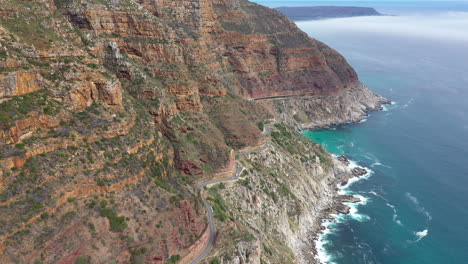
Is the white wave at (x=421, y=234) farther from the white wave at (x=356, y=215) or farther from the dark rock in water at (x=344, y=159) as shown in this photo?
the dark rock in water at (x=344, y=159)

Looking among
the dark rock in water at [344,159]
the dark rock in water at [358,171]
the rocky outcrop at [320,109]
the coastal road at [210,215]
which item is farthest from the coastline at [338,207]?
the rocky outcrop at [320,109]

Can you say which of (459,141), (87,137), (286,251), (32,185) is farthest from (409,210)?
(32,185)

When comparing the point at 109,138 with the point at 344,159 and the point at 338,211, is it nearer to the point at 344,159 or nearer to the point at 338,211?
the point at 338,211

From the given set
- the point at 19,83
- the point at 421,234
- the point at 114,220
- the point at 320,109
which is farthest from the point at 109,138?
the point at 320,109

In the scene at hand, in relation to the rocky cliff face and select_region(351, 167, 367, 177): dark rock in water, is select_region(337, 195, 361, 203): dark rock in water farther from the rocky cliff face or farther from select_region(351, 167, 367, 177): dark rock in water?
select_region(351, 167, 367, 177): dark rock in water

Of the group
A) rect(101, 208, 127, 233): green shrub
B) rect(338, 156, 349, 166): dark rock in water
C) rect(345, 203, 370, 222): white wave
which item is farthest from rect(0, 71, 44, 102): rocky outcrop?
rect(338, 156, 349, 166): dark rock in water
